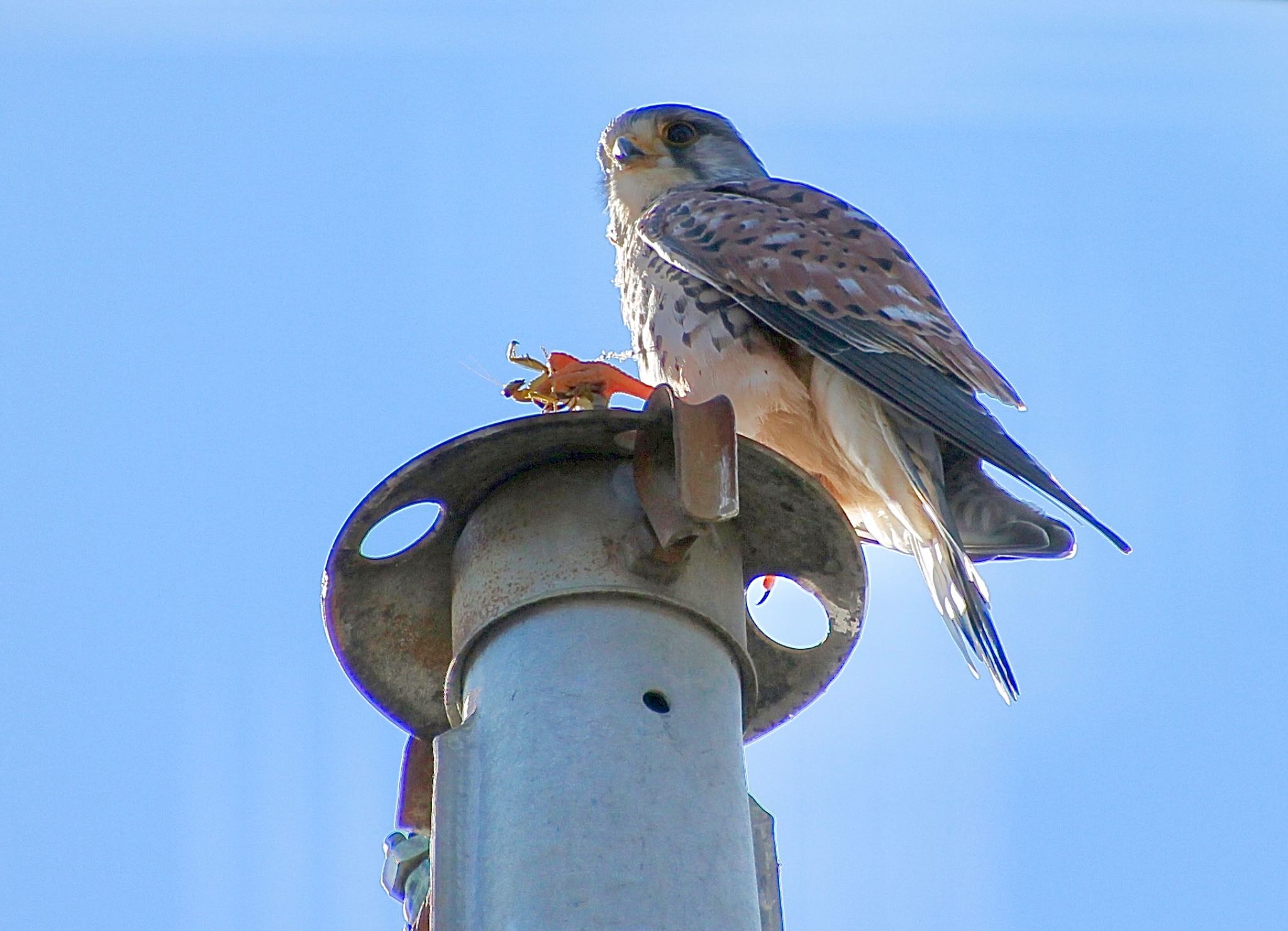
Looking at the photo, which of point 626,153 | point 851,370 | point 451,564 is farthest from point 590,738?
point 626,153

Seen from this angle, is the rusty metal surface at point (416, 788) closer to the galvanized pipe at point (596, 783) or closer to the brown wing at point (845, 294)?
the galvanized pipe at point (596, 783)

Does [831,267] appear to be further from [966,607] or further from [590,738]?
[590,738]

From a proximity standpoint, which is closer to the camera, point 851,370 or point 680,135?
point 851,370

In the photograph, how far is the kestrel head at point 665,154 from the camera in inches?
188

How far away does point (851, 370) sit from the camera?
3445 mm

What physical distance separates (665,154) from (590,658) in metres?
3.12

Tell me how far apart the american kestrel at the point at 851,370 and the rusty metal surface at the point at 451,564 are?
1.92ft

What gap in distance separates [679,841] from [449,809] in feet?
0.89

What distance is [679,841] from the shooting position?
176cm

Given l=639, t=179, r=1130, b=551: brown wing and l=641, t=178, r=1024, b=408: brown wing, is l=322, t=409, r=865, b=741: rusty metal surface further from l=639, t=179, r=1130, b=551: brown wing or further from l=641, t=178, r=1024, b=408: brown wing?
l=641, t=178, r=1024, b=408: brown wing

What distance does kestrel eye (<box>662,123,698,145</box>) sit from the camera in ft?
16.1

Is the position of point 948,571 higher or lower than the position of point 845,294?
lower

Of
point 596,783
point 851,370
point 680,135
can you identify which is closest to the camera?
point 596,783

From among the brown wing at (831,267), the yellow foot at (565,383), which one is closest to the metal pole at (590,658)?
the yellow foot at (565,383)
